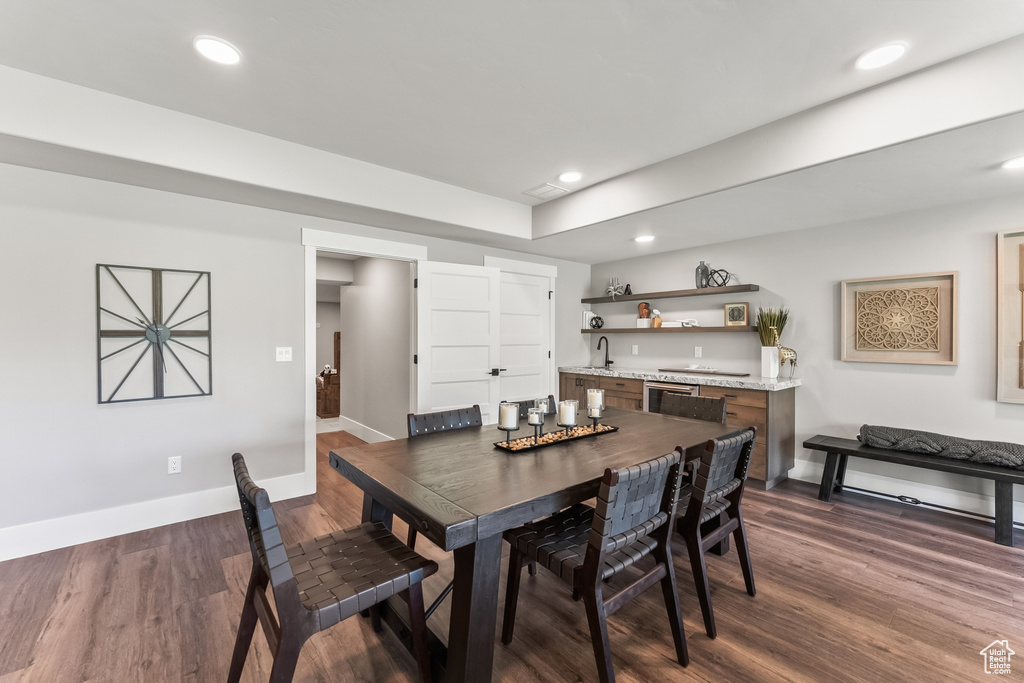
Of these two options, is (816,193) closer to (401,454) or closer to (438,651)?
(401,454)

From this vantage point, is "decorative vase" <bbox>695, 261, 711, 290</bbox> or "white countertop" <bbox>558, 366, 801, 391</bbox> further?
"decorative vase" <bbox>695, 261, 711, 290</bbox>

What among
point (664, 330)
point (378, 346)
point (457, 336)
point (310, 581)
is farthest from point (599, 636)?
point (378, 346)

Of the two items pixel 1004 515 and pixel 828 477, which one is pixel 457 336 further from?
pixel 1004 515

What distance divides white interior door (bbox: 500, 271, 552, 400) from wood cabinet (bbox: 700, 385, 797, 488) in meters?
1.90

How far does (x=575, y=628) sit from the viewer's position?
6.40ft

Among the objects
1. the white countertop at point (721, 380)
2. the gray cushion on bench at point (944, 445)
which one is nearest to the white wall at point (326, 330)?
the white countertop at point (721, 380)

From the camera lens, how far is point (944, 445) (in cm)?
309

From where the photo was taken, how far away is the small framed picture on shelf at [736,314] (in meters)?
4.43

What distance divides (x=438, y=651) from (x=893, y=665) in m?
1.78

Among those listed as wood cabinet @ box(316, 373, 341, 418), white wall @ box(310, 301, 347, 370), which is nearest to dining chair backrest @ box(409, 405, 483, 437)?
wood cabinet @ box(316, 373, 341, 418)

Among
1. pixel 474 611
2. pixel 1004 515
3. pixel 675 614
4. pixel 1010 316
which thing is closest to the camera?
pixel 474 611

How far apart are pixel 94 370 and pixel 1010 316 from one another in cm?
611

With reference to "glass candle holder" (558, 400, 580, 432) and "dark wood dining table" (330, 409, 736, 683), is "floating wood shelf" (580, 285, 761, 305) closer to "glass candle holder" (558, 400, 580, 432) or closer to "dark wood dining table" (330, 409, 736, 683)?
"dark wood dining table" (330, 409, 736, 683)

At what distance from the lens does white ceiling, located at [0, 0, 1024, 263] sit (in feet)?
5.68
